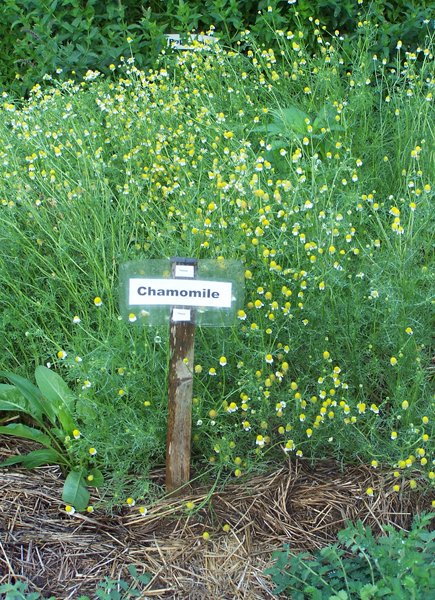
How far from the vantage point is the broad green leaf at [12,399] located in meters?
2.93

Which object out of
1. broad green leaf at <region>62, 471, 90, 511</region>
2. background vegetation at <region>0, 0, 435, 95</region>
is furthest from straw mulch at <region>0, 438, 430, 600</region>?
background vegetation at <region>0, 0, 435, 95</region>

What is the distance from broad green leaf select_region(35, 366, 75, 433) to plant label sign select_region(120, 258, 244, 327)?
1.70 feet

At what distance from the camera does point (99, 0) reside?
5.51 m

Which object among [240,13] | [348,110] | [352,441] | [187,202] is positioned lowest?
[352,441]

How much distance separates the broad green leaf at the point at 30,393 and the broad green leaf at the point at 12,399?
2cm

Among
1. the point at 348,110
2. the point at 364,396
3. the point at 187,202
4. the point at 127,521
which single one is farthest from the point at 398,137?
the point at 127,521

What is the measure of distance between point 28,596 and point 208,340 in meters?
1.09

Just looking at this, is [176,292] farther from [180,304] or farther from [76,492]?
[76,492]

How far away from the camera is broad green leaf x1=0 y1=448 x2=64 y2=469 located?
9.14 ft

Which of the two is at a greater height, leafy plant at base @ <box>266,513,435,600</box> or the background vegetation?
the background vegetation

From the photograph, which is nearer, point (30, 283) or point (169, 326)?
point (169, 326)

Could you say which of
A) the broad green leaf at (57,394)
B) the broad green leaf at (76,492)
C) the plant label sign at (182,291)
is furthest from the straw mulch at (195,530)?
the plant label sign at (182,291)

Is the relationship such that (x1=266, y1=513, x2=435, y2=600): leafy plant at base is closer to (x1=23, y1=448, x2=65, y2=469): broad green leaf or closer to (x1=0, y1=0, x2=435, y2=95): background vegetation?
(x1=23, y1=448, x2=65, y2=469): broad green leaf

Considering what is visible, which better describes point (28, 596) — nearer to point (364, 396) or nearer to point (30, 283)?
point (364, 396)
